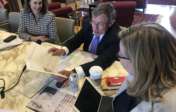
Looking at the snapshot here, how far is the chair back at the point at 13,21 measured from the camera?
9.46 feet

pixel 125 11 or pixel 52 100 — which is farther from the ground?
pixel 125 11

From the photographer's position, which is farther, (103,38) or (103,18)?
(103,38)

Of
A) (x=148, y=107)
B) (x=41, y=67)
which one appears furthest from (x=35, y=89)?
(x=148, y=107)

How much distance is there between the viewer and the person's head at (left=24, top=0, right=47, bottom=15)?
96.2 inches

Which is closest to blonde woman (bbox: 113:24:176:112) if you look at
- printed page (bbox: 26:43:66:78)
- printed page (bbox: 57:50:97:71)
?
printed page (bbox: 26:43:66:78)

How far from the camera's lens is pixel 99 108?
4.30 feet

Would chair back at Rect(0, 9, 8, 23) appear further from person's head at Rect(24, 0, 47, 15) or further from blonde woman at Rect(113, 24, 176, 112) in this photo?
blonde woman at Rect(113, 24, 176, 112)

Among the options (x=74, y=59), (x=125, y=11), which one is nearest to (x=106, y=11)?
(x=74, y=59)

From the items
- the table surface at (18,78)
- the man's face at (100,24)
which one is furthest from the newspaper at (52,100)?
the man's face at (100,24)

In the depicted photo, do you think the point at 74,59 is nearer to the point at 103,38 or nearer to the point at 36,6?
the point at 103,38

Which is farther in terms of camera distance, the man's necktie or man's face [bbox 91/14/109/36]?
the man's necktie

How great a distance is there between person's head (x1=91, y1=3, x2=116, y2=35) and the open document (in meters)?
0.24

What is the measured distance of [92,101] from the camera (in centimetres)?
131

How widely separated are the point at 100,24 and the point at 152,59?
0.97m
